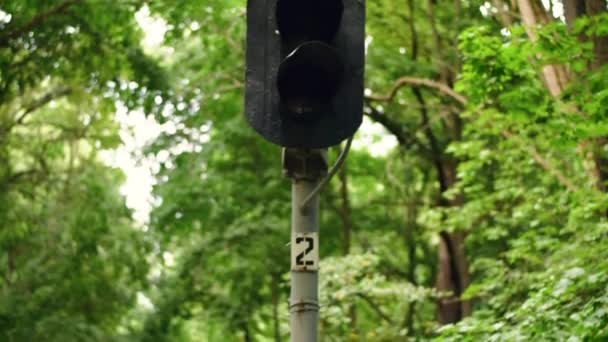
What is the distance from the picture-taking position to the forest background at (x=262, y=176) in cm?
1127

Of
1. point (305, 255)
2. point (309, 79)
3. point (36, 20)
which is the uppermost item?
point (36, 20)

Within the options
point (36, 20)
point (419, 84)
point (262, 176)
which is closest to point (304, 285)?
point (36, 20)

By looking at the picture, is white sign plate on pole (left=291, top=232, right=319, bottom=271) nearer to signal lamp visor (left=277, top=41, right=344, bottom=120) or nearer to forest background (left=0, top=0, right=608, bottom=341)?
signal lamp visor (left=277, top=41, right=344, bottom=120)

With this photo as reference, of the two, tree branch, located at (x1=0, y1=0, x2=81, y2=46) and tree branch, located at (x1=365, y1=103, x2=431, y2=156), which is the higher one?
tree branch, located at (x1=365, y1=103, x2=431, y2=156)

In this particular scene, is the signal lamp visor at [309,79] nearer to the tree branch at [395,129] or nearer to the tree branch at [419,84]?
the tree branch at [419,84]

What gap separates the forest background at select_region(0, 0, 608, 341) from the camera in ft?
37.0

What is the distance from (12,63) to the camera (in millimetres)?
14273

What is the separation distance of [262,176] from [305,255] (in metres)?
19.2

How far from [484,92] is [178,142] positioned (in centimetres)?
951

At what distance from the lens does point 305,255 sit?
377 cm

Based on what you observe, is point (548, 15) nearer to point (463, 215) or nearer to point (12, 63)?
point (463, 215)

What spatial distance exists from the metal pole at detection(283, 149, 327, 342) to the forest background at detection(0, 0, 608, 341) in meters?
4.21

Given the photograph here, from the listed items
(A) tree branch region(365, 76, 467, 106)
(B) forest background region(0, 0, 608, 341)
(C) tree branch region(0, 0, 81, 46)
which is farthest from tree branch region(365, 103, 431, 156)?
(C) tree branch region(0, 0, 81, 46)

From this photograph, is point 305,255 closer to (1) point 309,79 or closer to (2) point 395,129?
(1) point 309,79
